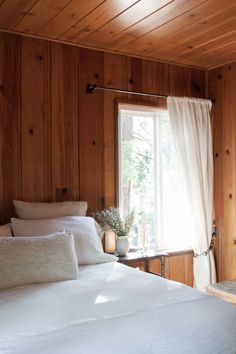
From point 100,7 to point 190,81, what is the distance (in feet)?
4.96

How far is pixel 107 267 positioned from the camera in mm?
2328

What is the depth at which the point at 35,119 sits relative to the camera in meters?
2.74

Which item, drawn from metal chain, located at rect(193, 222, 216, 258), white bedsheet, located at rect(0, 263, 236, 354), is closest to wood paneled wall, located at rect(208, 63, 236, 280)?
metal chain, located at rect(193, 222, 216, 258)

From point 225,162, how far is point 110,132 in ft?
3.88

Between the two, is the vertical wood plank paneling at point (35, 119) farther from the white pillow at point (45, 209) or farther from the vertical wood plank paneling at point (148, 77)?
the vertical wood plank paneling at point (148, 77)

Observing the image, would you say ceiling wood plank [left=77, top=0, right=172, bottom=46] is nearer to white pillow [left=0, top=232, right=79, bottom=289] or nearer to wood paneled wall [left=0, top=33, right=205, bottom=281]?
wood paneled wall [left=0, top=33, right=205, bottom=281]

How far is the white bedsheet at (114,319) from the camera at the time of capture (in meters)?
1.23

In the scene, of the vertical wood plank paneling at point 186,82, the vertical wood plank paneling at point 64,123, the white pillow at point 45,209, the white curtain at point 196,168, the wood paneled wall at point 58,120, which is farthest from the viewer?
the vertical wood plank paneling at point 186,82

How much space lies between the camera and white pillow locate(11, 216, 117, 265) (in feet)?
7.71

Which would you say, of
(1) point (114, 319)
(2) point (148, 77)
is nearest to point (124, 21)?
(2) point (148, 77)

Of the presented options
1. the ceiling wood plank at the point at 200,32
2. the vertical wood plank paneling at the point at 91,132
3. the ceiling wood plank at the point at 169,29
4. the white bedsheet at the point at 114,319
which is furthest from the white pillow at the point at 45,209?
the ceiling wood plank at the point at 200,32

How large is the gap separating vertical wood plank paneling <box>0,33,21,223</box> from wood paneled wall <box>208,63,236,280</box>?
1902 millimetres

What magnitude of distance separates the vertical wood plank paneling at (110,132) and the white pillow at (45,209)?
1.35ft

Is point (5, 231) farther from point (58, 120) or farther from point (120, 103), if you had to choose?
point (120, 103)
